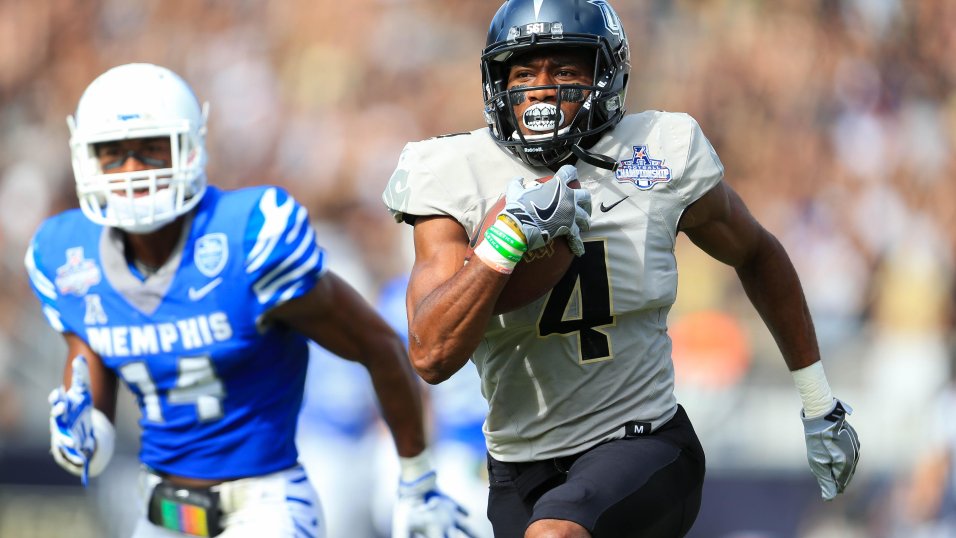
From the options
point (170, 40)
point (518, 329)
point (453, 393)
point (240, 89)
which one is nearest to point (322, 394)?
point (453, 393)

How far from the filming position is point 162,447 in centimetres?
354

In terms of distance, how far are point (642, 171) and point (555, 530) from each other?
89cm

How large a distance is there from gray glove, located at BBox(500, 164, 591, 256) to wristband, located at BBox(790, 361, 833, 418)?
3.42 ft

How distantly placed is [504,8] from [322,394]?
3.76m

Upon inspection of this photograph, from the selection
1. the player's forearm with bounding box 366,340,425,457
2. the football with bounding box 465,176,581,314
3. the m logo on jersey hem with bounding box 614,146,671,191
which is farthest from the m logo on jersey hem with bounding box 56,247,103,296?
the m logo on jersey hem with bounding box 614,146,671,191

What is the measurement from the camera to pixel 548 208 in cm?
250

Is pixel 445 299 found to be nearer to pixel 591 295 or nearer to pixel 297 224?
pixel 591 295

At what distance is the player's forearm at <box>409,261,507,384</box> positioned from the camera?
249cm

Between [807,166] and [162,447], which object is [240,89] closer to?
[807,166]

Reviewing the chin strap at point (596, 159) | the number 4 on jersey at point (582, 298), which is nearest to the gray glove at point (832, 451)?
the number 4 on jersey at point (582, 298)

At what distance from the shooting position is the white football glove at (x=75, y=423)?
341cm

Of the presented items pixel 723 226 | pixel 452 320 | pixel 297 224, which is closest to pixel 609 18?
pixel 723 226

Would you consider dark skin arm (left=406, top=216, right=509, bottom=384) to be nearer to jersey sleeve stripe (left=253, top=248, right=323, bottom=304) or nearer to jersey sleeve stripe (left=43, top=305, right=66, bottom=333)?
jersey sleeve stripe (left=253, top=248, right=323, bottom=304)

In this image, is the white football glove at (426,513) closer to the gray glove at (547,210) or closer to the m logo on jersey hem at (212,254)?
the m logo on jersey hem at (212,254)
